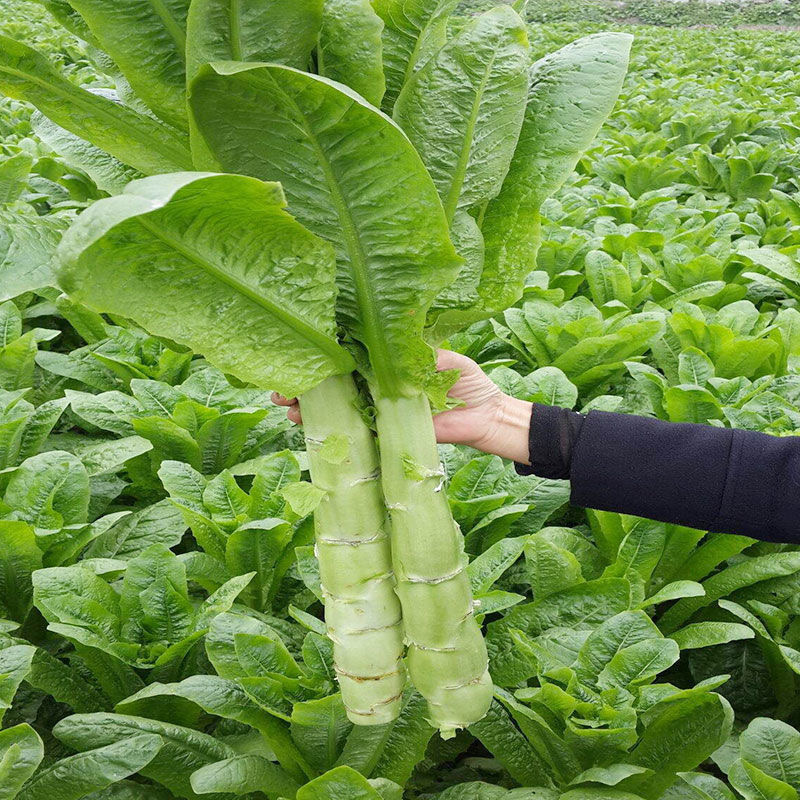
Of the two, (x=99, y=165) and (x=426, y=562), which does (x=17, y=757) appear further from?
(x=99, y=165)

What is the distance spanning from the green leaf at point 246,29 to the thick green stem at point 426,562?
48cm

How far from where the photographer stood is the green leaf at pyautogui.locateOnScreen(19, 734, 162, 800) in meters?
1.59

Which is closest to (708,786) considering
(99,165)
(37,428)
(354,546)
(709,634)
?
(709,634)

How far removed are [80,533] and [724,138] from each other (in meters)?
7.11

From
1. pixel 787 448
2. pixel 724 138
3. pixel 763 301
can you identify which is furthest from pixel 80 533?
A: pixel 724 138

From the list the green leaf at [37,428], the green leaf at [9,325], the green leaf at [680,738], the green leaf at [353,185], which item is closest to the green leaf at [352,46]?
the green leaf at [353,185]

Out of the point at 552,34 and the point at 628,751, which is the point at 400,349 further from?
the point at 552,34

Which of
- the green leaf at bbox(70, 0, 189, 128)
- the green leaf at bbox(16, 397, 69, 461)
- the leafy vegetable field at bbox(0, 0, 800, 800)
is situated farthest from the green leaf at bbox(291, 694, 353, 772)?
the green leaf at bbox(16, 397, 69, 461)

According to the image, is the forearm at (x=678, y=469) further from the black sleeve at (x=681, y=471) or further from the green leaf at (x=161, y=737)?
the green leaf at (x=161, y=737)

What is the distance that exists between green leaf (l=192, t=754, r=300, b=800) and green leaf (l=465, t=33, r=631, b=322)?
0.95 metres

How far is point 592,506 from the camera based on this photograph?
178cm

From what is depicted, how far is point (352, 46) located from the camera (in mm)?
1083

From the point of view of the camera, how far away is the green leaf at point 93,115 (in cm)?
112

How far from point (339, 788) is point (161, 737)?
1.23 ft
